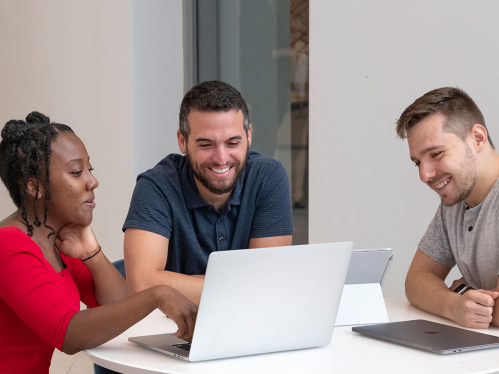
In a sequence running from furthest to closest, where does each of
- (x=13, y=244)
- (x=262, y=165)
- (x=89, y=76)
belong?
(x=89, y=76) < (x=262, y=165) < (x=13, y=244)

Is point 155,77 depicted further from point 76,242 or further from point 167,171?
point 76,242

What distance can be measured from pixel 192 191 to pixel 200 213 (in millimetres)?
87

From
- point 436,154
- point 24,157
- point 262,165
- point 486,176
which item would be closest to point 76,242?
point 24,157

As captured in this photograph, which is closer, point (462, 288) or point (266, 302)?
point (266, 302)

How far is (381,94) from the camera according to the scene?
9.11 ft

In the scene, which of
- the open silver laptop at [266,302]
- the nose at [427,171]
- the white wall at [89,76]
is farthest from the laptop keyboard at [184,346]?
the white wall at [89,76]

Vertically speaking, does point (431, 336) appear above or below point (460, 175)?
below

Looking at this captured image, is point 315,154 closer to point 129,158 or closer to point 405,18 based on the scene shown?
point 405,18

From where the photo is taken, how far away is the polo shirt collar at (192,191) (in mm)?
2041

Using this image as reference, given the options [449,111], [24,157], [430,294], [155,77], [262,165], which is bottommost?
[430,294]

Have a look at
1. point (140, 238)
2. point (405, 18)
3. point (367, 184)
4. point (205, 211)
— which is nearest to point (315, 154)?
point (367, 184)

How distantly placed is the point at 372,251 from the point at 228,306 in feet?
1.69

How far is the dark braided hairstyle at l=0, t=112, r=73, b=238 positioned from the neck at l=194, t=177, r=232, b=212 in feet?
2.17

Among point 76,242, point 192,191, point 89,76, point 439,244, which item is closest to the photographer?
point 76,242
